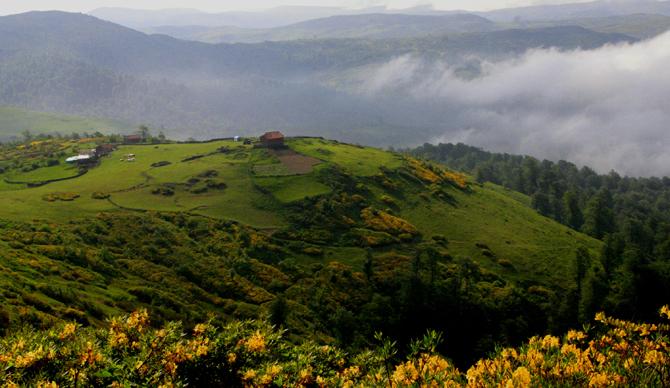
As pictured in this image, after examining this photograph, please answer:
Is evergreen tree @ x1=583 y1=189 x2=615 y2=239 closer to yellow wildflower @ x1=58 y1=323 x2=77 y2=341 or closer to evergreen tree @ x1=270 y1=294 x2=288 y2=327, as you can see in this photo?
evergreen tree @ x1=270 y1=294 x2=288 y2=327

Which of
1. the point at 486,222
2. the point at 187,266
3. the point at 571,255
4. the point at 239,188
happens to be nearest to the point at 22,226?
the point at 187,266

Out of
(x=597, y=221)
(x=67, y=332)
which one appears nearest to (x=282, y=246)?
(x=67, y=332)

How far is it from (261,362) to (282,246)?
257 ft

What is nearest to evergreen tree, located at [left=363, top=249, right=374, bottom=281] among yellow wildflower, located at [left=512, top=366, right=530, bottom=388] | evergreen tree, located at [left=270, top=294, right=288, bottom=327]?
evergreen tree, located at [left=270, top=294, right=288, bottom=327]

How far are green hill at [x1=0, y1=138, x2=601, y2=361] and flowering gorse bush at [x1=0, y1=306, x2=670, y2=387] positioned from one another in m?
28.3

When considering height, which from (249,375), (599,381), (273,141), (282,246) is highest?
(599,381)

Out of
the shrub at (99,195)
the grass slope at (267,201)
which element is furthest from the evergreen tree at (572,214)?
the shrub at (99,195)

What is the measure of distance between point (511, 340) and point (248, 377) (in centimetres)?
7041

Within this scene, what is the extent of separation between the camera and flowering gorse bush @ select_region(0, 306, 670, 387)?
14070 millimetres

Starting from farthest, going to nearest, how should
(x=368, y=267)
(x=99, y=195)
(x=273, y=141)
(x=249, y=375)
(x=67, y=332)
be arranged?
(x=273, y=141), (x=99, y=195), (x=368, y=267), (x=67, y=332), (x=249, y=375)

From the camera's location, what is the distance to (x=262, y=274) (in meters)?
82.5

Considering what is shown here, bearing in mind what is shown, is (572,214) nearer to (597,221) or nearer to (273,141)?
(597,221)

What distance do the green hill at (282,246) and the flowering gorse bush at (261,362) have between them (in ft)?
92.9

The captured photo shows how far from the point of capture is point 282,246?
313 feet
